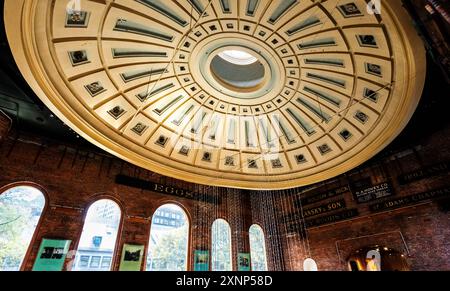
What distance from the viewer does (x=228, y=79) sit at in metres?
9.45

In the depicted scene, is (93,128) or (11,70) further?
(93,128)

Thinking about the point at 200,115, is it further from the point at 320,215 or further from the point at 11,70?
the point at 320,215

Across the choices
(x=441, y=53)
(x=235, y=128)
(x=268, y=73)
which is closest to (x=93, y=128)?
(x=235, y=128)

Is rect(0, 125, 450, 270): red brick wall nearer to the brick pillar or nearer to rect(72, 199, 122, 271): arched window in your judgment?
rect(72, 199, 122, 271): arched window

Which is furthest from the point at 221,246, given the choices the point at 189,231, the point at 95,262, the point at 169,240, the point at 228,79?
the point at 228,79

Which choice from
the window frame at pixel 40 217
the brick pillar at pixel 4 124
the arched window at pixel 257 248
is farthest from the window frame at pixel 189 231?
the brick pillar at pixel 4 124

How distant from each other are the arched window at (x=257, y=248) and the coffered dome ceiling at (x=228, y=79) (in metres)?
4.12

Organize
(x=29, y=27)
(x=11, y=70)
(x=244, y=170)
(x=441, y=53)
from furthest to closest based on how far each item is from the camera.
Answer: (x=244, y=170) < (x=11, y=70) < (x=29, y=27) < (x=441, y=53)

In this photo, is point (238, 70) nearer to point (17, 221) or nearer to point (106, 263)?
point (106, 263)

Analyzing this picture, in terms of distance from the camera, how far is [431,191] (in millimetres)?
9453

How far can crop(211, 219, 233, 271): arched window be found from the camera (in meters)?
11.9

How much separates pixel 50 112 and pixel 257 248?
42.0 ft

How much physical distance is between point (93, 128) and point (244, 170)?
7.27 meters

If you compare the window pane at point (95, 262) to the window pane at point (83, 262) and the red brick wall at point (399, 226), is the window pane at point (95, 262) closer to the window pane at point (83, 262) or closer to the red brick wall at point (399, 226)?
the window pane at point (83, 262)
